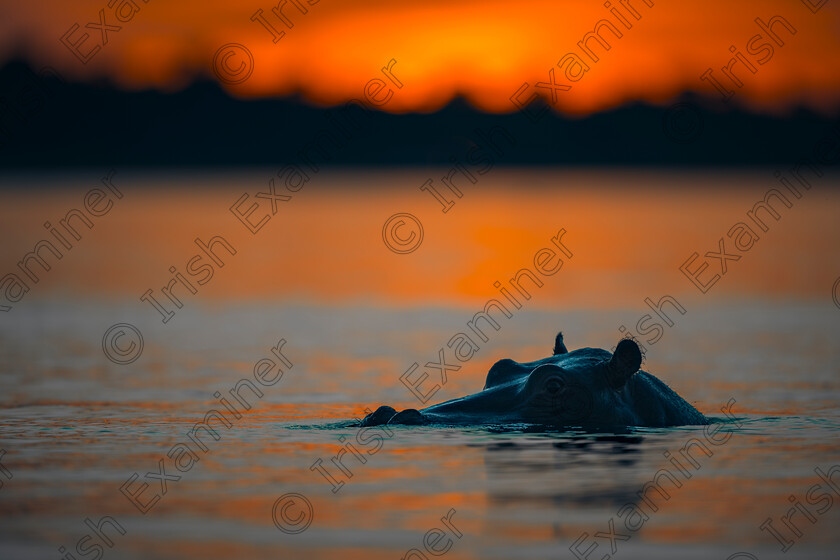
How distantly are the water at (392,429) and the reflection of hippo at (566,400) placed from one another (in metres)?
0.24

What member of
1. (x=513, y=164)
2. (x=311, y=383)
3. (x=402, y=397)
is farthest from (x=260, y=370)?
(x=513, y=164)

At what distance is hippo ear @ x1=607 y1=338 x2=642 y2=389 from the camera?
13562 millimetres

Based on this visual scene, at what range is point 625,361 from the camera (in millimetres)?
13641

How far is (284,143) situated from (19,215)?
55525 millimetres

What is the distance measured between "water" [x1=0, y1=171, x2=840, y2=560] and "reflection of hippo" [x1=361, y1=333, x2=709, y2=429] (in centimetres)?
24

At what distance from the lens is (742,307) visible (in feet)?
90.3

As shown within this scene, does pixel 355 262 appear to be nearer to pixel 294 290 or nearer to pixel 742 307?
pixel 294 290
